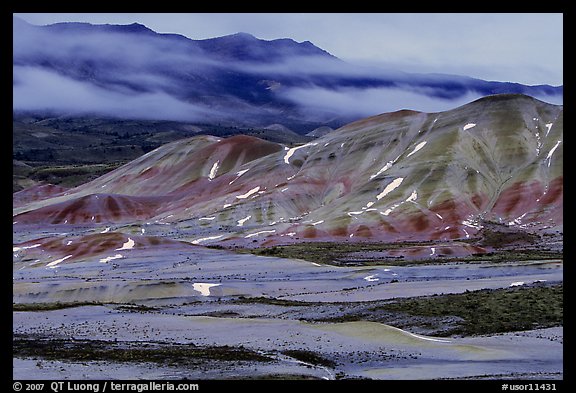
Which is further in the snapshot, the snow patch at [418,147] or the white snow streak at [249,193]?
the white snow streak at [249,193]

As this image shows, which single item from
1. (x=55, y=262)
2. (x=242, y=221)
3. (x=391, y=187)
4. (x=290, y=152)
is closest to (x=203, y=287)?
(x=55, y=262)

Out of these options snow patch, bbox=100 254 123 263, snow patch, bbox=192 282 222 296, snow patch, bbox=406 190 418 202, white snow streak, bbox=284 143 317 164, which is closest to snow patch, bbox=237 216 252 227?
snow patch, bbox=406 190 418 202

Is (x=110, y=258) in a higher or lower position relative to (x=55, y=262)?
higher

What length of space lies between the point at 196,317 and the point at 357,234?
255 feet

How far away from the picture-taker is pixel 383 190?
5728 inches

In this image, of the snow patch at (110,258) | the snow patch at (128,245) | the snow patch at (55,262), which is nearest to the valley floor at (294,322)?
the snow patch at (110,258)

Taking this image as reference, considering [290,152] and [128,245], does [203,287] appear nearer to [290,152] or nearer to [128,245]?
[128,245]

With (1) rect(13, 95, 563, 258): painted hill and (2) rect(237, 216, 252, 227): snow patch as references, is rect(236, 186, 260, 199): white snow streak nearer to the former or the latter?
(1) rect(13, 95, 563, 258): painted hill

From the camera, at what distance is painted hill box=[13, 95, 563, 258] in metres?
130

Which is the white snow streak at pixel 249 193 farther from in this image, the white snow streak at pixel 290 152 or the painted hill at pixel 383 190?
the white snow streak at pixel 290 152

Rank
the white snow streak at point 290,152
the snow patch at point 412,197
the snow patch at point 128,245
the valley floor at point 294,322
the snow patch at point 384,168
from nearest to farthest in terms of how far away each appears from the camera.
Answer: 1. the valley floor at point 294,322
2. the snow patch at point 128,245
3. the snow patch at point 412,197
4. the snow patch at point 384,168
5. the white snow streak at point 290,152

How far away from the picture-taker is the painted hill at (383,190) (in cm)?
13038

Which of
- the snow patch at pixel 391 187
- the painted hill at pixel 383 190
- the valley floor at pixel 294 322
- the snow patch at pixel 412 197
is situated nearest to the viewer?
the valley floor at pixel 294 322

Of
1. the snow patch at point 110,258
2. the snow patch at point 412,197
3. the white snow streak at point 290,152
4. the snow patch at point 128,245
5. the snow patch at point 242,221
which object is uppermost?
the white snow streak at point 290,152
